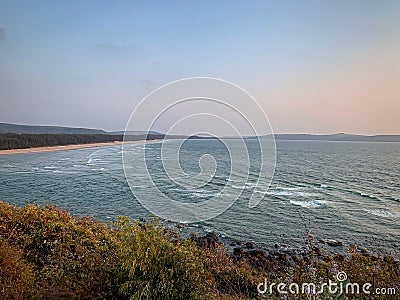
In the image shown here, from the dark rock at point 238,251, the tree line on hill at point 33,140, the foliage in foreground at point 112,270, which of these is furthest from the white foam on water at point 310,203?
the tree line on hill at point 33,140

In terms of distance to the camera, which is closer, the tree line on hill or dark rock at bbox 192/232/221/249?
dark rock at bbox 192/232/221/249

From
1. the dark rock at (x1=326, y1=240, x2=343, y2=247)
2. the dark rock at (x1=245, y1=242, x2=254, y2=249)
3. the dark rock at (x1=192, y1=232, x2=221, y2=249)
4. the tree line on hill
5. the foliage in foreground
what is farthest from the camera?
the tree line on hill

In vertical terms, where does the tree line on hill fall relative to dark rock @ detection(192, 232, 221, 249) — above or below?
above

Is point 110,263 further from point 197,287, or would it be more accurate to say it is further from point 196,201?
point 196,201

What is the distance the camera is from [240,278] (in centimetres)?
806

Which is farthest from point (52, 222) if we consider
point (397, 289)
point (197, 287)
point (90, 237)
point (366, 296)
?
point (397, 289)

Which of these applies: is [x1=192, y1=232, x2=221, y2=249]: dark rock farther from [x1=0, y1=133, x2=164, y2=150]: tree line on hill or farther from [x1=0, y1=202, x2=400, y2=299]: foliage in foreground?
[x1=0, y1=133, x2=164, y2=150]: tree line on hill

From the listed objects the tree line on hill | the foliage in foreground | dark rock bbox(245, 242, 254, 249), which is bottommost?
dark rock bbox(245, 242, 254, 249)

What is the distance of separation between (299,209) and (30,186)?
2504 cm

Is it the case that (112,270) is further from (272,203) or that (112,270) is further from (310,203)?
(310,203)

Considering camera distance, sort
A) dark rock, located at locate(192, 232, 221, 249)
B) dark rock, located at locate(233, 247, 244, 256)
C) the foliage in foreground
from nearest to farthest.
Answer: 1. the foliage in foreground
2. dark rock, located at locate(233, 247, 244, 256)
3. dark rock, located at locate(192, 232, 221, 249)

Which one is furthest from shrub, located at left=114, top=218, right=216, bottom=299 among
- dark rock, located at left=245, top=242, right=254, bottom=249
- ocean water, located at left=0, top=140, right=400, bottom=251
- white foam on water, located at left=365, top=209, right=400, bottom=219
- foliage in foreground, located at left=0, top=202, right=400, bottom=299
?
white foam on water, located at left=365, top=209, right=400, bottom=219

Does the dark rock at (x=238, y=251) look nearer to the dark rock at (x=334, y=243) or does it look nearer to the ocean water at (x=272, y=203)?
the ocean water at (x=272, y=203)

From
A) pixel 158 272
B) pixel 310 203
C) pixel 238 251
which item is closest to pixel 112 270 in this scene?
pixel 158 272
